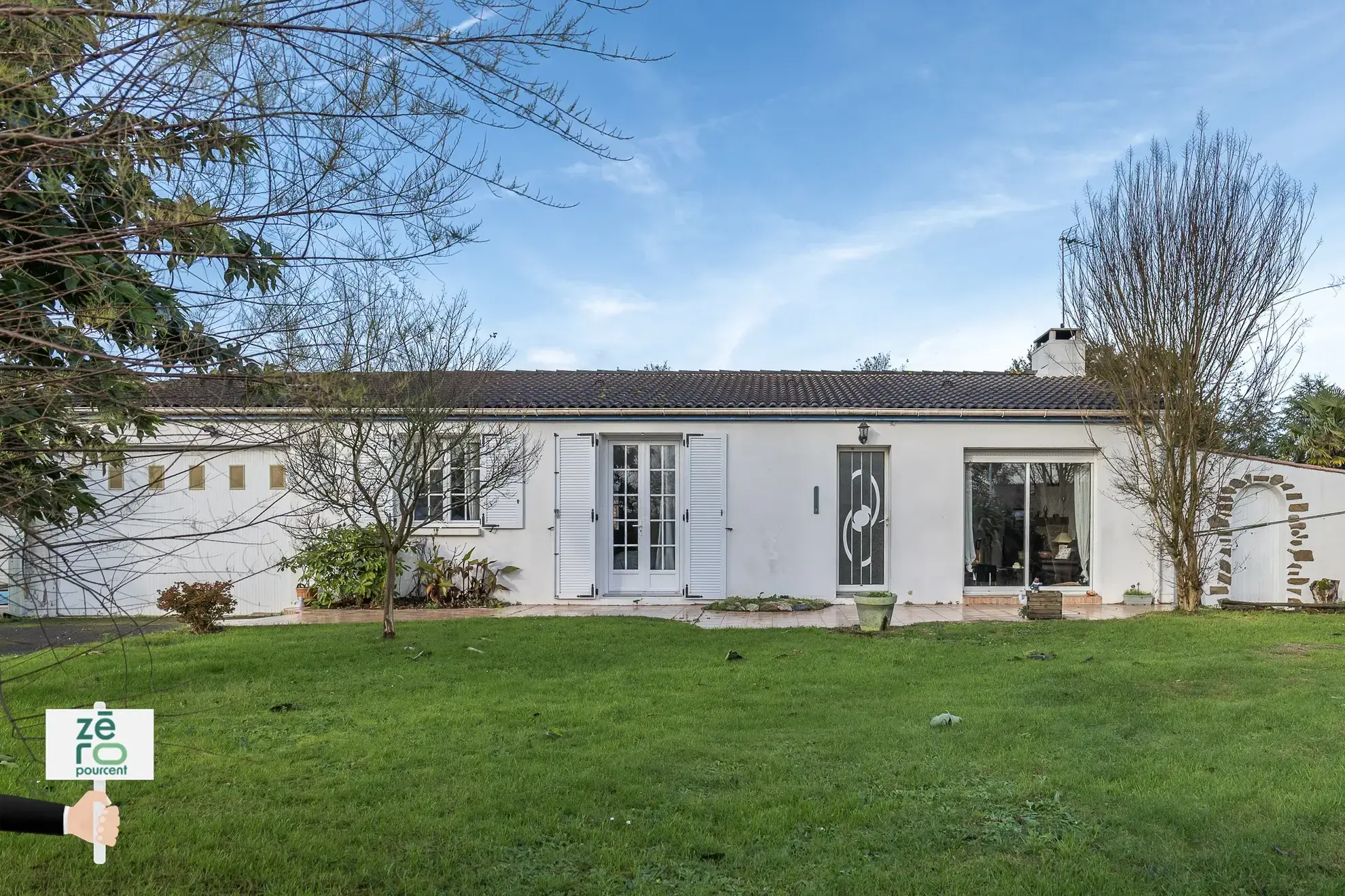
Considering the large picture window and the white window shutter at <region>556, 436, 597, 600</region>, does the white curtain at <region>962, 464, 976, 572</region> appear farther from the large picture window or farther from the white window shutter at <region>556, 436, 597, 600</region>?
the white window shutter at <region>556, 436, 597, 600</region>

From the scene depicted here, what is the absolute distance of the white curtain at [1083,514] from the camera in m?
13.1

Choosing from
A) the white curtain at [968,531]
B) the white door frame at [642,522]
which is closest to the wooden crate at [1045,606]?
the white curtain at [968,531]

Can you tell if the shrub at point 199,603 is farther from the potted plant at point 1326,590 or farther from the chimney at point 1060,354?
the potted plant at point 1326,590

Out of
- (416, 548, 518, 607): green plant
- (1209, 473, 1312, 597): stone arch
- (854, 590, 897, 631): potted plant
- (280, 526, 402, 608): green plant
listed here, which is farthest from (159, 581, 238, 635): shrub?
(1209, 473, 1312, 597): stone arch

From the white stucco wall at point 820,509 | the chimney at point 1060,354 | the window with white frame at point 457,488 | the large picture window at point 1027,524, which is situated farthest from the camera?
the chimney at point 1060,354

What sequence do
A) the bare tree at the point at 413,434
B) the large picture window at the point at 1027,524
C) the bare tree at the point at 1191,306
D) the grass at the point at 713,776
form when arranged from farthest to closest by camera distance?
the large picture window at the point at 1027,524 → the bare tree at the point at 1191,306 → the bare tree at the point at 413,434 → the grass at the point at 713,776

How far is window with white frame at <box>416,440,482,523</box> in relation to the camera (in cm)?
1067

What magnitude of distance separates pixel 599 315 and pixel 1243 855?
38.8 feet

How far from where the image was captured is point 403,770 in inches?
186

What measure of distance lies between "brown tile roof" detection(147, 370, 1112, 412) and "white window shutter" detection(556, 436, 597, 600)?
708 millimetres

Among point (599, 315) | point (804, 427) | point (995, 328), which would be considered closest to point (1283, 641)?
point (804, 427)

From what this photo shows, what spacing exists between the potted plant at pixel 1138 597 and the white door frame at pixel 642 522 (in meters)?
6.60

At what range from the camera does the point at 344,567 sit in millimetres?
12570

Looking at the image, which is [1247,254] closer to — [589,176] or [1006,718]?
[1006,718]
